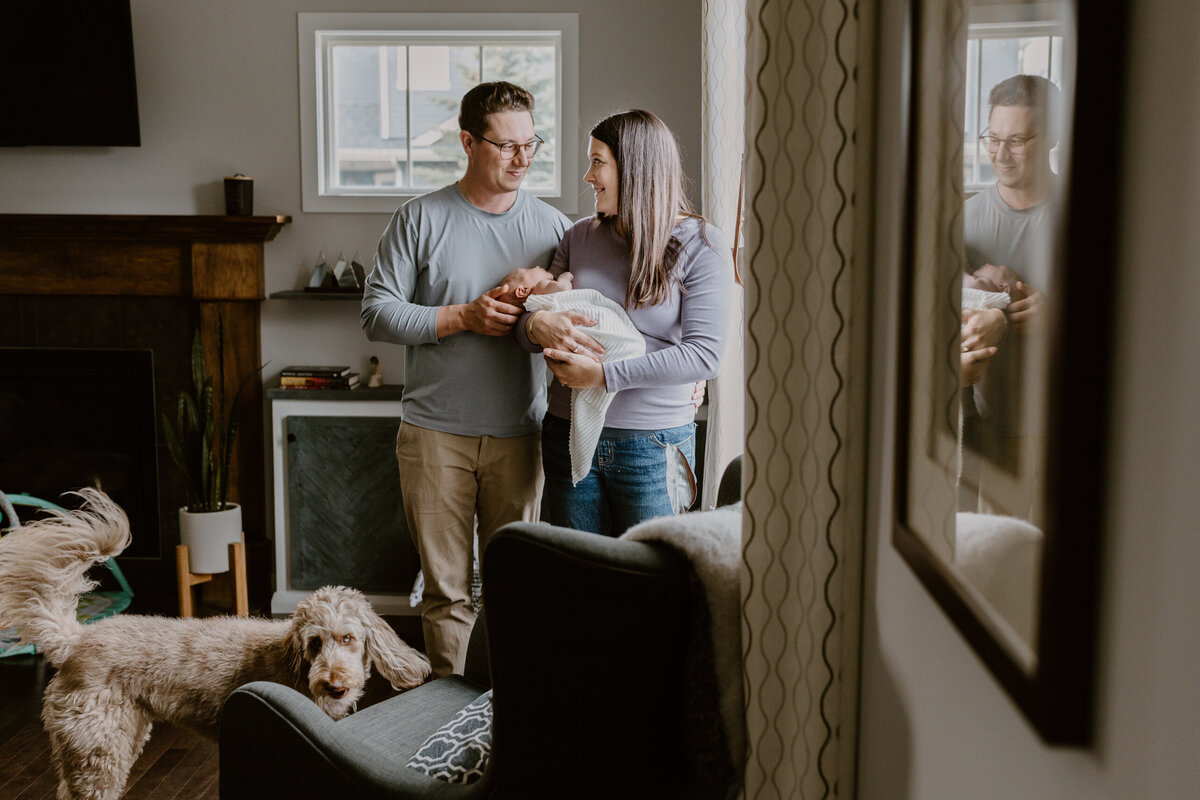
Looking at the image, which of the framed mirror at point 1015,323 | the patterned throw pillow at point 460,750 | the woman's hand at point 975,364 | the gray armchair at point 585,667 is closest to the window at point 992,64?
the framed mirror at point 1015,323

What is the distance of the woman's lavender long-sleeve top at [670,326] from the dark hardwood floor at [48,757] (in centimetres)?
119

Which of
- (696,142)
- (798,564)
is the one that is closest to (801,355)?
(798,564)

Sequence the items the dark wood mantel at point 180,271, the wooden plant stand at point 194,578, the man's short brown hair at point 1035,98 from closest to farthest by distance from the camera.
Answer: the man's short brown hair at point 1035,98 < the wooden plant stand at point 194,578 < the dark wood mantel at point 180,271

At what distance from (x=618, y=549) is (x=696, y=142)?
276cm

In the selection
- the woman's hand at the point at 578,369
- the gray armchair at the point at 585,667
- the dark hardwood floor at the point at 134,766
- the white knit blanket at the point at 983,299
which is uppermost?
the white knit blanket at the point at 983,299

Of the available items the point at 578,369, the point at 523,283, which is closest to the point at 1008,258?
the point at 578,369

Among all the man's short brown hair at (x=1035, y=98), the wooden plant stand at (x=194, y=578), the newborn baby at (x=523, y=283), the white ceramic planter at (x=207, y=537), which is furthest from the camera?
the white ceramic planter at (x=207, y=537)

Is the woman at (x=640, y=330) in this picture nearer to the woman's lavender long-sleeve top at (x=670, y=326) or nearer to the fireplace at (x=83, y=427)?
the woman's lavender long-sleeve top at (x=670, y=326)

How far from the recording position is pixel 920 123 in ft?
3.02

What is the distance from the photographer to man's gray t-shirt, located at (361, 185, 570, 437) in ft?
7.69

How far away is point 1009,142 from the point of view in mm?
692

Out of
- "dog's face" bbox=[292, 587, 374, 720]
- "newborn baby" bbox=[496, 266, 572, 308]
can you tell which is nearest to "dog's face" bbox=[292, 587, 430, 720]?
"dog's face" bbox=[292, 587, 374, 720]

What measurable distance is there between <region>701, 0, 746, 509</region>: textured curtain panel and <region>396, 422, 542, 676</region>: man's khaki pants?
0.44 metres

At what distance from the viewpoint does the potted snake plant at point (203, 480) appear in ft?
11.2
